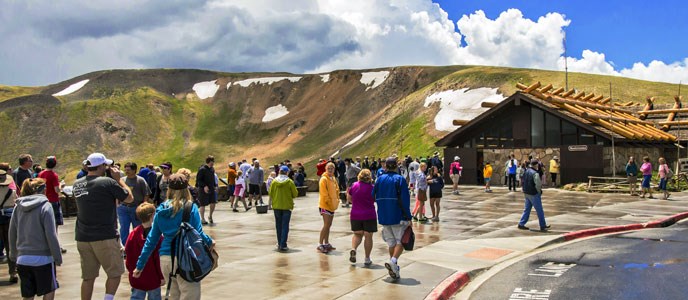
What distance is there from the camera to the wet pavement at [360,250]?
8.17 m

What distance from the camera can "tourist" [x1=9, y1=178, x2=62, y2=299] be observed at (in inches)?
250

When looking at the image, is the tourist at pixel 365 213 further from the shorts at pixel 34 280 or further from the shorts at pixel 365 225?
the shorts at pixel 34 280

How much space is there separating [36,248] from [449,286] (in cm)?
500

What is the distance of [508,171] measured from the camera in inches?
1061

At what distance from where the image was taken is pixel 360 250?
11.4 meters

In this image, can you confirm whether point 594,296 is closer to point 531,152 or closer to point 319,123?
point 531,152

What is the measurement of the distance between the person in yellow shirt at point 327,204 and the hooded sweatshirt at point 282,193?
57 cm

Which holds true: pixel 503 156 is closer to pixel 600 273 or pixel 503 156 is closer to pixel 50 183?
pixel 600 273

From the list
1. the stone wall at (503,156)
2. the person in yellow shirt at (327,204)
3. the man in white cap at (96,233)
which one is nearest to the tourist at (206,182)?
the person in yellow shirt at (327,204)

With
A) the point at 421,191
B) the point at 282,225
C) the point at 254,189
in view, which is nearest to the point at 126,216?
the point at 282,225

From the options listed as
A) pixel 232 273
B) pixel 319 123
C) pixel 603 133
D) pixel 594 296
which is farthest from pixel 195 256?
pixel 319 123

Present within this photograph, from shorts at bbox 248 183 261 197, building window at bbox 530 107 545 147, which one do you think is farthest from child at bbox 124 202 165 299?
building window at bbox 530 107 545 147

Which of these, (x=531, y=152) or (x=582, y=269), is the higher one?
(x=531, y=152)

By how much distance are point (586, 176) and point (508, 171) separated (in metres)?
4.57
